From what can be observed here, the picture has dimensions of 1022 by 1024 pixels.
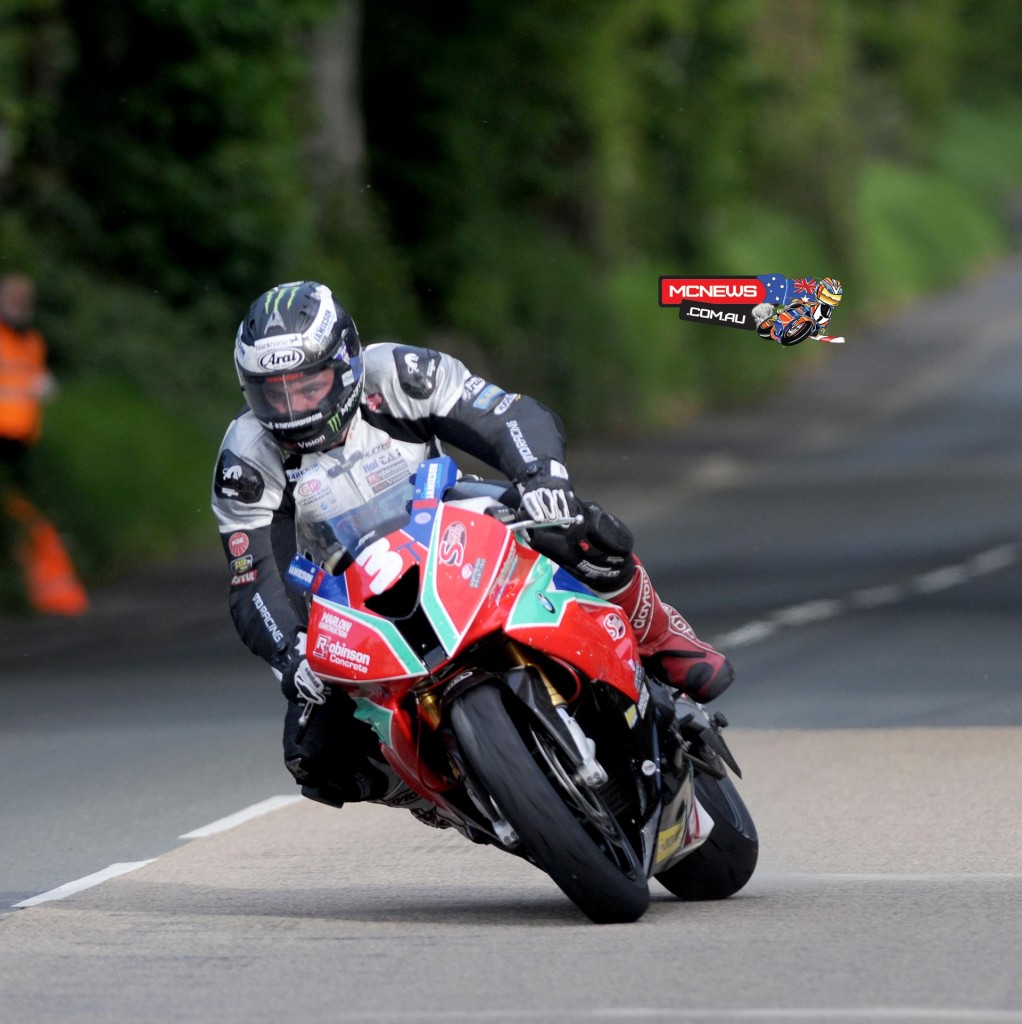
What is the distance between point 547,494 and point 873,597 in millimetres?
10090

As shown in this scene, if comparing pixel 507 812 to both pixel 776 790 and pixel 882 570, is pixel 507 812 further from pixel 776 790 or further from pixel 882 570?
pixel 882 570

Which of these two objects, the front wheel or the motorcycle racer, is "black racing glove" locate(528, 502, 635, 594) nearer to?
the motorcycle racer

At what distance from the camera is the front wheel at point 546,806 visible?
20.9ft

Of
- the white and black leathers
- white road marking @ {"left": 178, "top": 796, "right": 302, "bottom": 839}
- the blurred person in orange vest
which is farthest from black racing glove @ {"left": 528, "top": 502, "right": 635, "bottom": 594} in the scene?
the blurred person in orange vest

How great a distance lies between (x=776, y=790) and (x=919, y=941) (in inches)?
131

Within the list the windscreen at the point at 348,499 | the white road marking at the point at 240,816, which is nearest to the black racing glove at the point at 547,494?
the windscreen at the point at 348,499

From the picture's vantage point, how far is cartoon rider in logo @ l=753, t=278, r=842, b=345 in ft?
22.7

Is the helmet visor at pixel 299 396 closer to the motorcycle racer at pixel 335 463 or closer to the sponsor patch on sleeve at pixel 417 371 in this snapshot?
the motorcycle racer at pixel 335 463

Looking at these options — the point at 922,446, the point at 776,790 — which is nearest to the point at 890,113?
the point at 922,446

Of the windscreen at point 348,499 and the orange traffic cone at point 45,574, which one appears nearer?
the windscreen at point 348,499

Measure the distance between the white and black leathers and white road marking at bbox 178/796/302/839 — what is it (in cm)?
226

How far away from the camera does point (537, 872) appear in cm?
830

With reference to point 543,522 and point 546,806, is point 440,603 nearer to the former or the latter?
point 543,522

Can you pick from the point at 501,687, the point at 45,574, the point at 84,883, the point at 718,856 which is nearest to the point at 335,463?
the point at 501,687
